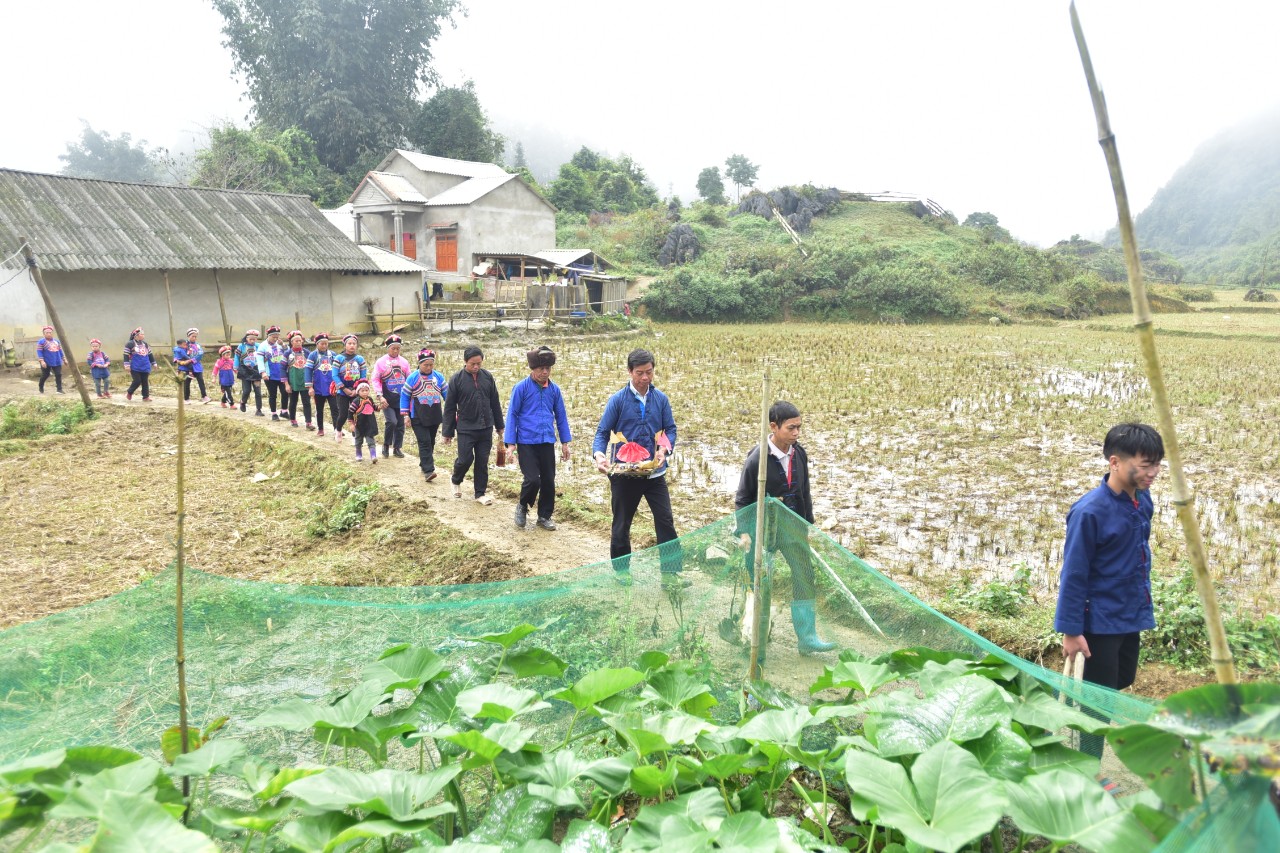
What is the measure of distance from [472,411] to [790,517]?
4283 millimetres

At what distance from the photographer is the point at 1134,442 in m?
3.27

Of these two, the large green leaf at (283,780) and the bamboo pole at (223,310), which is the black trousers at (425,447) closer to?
the large green leaf at (283,780)

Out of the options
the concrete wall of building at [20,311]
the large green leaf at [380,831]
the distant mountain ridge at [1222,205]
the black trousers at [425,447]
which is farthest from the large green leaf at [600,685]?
the distant mountain ridge at [1222,205]

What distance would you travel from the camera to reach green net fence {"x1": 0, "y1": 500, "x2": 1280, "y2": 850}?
3.25 metres

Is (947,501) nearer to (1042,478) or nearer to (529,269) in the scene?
(1042,478)

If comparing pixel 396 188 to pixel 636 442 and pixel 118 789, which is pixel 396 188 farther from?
pixel 118 789

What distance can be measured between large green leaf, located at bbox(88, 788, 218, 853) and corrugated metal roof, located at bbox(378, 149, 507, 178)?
36867mm

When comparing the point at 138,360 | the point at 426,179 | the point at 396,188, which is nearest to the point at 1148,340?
the point at 138,360

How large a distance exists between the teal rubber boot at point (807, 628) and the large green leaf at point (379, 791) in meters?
1.80

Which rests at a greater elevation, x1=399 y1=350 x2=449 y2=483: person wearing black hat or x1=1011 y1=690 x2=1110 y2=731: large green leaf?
x1=399 y1=350 x2=449 y2=483: person wearing black hat

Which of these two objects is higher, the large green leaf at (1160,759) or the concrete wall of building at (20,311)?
the concrete wall of building at (20,311)

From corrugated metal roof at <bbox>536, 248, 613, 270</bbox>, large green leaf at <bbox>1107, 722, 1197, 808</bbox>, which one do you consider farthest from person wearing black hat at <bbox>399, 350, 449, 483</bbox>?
corrugated metal roof at <bbox>536, 248, 613, 270</bbox>

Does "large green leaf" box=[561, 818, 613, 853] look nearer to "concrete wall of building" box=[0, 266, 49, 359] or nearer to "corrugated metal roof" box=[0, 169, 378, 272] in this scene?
"corrugated metal roof" box=[0, 169, 378, 272]

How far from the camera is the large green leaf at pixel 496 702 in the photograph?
2699 mm
